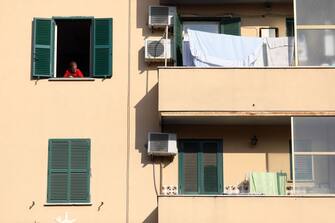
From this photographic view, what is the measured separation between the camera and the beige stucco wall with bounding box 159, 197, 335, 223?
56.5 ft

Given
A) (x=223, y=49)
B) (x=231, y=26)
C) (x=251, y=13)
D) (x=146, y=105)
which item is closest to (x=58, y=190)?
(x=146, y=105)

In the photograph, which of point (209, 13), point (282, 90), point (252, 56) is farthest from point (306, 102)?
point (209, 13)

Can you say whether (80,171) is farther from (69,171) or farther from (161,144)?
(161,144)

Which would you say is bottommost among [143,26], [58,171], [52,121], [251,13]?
[58,171]

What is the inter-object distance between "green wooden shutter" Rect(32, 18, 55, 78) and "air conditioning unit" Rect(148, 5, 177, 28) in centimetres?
223

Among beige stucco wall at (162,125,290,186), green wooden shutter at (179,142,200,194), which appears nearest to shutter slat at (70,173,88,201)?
beige stucco wall at (162,125,290,186)

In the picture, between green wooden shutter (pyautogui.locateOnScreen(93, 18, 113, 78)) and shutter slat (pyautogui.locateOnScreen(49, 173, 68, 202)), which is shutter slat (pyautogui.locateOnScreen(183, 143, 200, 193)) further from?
shutter slat (pyautogui.locateOnScreen(49, 173, 68, 202))

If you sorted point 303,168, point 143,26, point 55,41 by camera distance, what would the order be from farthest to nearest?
point 55,41 → point 143,26 → point 303,168

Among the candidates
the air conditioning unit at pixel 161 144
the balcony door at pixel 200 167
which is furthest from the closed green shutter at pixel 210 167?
the air conditioning unit at pixel 161 144

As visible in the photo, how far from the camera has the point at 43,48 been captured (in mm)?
19125

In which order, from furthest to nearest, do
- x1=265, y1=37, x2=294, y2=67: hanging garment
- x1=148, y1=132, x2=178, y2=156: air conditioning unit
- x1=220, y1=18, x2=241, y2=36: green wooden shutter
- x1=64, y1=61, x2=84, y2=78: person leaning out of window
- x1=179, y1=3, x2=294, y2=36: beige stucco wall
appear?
1. x1=179, y1=3, x2=294, y2=36: beige stucco wall
2. x1=220, y1=18, x2=241, y2=36: green wooden shutter
3. x1=64, y1=61, x2=84, y2=78: person leaning out of window
4. x1=265, y1=37, x2=294, y2=67: hanging garment
5. x1=148, y1=132, x2=178, y2=156: air conditioning unit

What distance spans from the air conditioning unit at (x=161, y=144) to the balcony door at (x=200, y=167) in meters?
0.58

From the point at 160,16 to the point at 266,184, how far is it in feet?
14.1

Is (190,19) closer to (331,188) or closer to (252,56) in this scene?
(252,56)
